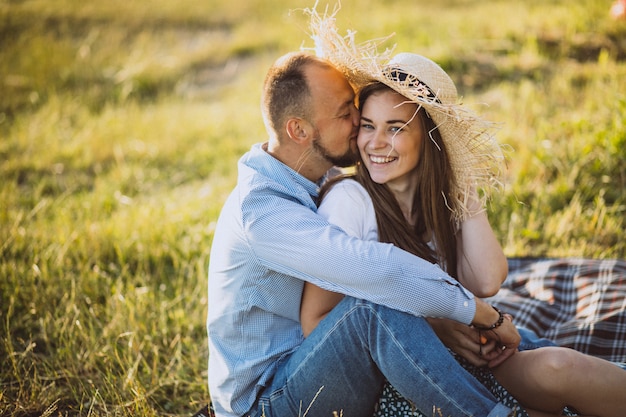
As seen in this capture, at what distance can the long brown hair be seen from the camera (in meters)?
3.02

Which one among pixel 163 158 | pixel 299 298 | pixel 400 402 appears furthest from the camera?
pixel 163 158

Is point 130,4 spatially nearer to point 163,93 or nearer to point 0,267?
point 163,93

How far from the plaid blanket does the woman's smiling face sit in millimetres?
1488

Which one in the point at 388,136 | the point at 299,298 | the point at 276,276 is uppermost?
the point at 388,136

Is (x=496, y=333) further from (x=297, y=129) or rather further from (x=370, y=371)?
(x=297, y=129)

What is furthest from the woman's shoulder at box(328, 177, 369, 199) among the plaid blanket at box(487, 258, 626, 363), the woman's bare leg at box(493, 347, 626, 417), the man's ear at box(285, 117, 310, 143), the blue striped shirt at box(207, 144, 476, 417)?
the plaid blanket at box(487, 258, 626, 363)

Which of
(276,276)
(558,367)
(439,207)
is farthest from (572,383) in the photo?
(276,276)

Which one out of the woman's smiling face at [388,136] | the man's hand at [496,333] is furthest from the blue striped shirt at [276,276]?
the woman's smiling face at [388,136]

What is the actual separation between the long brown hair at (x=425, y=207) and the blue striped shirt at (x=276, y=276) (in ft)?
1.17

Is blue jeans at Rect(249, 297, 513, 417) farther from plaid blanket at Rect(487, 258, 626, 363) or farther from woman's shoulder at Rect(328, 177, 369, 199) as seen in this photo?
plaid blanket at Rect(487, 258, 626, 363)

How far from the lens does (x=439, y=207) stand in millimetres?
3162

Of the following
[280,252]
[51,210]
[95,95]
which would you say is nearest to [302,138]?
[280,252]

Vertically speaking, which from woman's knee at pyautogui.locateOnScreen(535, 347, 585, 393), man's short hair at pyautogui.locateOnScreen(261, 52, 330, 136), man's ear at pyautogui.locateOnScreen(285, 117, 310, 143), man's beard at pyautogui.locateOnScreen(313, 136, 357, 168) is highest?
man's short hair at pyautogui.locateOnScreen(261, 52, 330, 136)

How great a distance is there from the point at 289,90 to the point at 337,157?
0.44m
